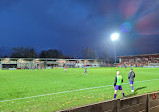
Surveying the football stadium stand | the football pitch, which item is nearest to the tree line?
the football stadium stand

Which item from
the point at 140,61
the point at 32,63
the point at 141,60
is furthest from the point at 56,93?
the point at 141,60

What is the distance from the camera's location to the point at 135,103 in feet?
13.7

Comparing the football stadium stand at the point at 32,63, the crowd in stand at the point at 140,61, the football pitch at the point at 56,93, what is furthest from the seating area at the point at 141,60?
the football pitch at the point at 56,93

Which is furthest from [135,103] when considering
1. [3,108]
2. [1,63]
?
[1,63]

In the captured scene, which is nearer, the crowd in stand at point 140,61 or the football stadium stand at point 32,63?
the football stadium stand at point 32,63

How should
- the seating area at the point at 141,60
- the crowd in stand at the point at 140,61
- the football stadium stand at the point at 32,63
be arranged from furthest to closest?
the crowd in stand at the point at 140,61
the seating area at the point at 141,60
the football stadium stand at the point at 32,63

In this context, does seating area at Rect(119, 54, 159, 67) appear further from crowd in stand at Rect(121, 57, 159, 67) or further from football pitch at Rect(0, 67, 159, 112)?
football pitch at Rect(0, 67, 159, 112)

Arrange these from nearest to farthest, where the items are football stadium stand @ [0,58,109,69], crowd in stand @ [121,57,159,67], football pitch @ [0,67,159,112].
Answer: football pitch @ [0,67,159,112] < football stadium stand @ [0,58,109,69] < crowd in stand @ [121,57,159,67]

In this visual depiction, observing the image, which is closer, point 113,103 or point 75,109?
point 75,109

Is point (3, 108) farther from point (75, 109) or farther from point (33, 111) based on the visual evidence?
point (75, 109)

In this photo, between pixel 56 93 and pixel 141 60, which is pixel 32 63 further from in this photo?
pixel 56 93

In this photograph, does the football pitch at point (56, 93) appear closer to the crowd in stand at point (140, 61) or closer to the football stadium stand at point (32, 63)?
the football stadium stand at point (32, 63)

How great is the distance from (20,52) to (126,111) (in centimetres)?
10938

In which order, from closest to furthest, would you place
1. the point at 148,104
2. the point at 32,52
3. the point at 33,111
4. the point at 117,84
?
1. the point at 148,104
2. the point at 33,111
3. the point at 117,84
4. the point at 32,52
